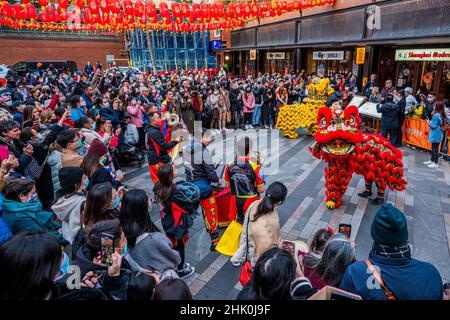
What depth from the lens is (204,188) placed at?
13.9ft

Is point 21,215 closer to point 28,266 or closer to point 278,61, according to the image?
point 28,266

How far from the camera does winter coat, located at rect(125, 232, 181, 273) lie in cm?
250

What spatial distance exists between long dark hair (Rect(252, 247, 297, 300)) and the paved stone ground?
1949 mm

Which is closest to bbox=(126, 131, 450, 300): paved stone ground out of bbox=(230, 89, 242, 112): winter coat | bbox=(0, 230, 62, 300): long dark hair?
bbox=(0, 230, 62, 300): long dark hair

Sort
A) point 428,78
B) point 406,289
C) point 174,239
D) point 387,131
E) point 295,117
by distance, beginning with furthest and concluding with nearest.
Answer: point 428,78 < point 295,117 < point 387,131 < point 174,239 < point 406,289

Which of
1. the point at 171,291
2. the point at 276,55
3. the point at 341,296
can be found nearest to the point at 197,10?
the point at 276,55

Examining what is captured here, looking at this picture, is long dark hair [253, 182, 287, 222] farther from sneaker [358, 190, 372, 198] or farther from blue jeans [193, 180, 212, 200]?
sneaker [358, 190, 372, 198]

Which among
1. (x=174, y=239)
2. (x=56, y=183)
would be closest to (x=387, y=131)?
(x=174, y=239)

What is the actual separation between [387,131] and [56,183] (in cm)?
811

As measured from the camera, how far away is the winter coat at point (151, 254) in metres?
2.50

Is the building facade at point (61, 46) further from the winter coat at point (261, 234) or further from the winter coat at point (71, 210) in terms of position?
the winter coat at point (261, 234)

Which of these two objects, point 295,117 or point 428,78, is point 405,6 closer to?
point 428,78

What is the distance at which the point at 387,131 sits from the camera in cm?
848

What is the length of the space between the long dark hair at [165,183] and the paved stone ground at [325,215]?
1.21 m
